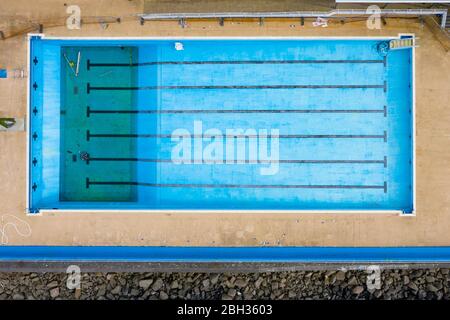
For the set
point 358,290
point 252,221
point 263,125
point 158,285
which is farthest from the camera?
point 158,285

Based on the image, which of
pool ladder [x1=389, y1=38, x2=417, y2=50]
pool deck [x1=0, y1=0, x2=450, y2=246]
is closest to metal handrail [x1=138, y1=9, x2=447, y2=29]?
pool deck [x1=0, y1=0, x2=450, y2=246]

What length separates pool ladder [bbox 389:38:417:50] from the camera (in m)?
8.91

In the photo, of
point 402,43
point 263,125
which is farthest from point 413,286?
point 402,43

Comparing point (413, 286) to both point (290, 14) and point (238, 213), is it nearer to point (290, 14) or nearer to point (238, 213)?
point (238, 213)

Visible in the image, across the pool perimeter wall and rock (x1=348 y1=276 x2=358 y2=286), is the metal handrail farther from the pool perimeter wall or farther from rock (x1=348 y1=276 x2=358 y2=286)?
rock (x1=348 y1=276 x2=358 y2=286)

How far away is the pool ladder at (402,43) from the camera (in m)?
8.91

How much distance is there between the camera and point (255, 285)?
37.7 feet

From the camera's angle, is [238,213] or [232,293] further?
[232,293]

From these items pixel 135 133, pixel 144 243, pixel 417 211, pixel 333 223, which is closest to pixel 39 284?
pixel 144 243

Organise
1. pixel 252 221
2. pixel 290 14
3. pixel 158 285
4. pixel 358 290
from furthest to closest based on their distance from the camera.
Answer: pixel 158 285, pixel 358 290, pixel 252 221, pixel 290 14

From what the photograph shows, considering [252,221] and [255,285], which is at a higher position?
[252,221]

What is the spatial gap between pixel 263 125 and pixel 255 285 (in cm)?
516

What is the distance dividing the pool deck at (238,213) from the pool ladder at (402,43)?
22 centimetres

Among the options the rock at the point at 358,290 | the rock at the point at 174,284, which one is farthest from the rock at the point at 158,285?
the rock at the point at 358,290
